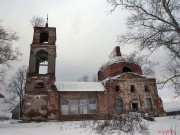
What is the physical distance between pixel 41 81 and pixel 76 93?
4598 mm

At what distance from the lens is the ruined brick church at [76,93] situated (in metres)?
24.6

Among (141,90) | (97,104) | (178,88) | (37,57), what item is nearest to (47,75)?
(37,57)

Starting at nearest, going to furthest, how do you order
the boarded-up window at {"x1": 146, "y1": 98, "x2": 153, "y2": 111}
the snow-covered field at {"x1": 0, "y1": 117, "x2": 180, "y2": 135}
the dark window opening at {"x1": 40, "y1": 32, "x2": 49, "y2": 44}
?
1. the snow-covered field at {"x1": 0, "y1": 117, "x2": 180, "y2": 135}
2. the boarded-up window at {"x1": 146, "y1": 98, "x2": 153, "y2": 111}
3. the dark window opening at {"x1": 40, "y1": 32, "x2": 49, "y2": 44}

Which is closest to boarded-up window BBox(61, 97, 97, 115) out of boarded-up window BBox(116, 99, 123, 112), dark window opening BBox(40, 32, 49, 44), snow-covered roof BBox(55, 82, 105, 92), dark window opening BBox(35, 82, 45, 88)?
snow-covered roof BBox(55, 82, 105, 92)

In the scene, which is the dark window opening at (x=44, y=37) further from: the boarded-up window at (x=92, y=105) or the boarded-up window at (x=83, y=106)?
the boarded-up window at (x=92, y=105)

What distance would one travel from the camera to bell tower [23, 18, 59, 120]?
950 inches

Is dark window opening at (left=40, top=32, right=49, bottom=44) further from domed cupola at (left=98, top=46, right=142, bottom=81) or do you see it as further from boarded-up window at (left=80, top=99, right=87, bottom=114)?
boarded-up window at (left=80, top=99, right=87, bottom=114)

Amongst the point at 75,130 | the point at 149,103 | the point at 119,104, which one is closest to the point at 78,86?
the point at 119,104

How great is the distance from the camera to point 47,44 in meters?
27.2

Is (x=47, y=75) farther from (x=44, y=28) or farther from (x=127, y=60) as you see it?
(x=127, y=60)

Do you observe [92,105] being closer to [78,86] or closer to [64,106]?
[78,86]

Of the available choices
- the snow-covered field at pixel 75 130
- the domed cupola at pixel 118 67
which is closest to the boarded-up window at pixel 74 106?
the domed cupola at pixel 118 67

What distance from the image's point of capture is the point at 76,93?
2667cm

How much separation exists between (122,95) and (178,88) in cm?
1290
